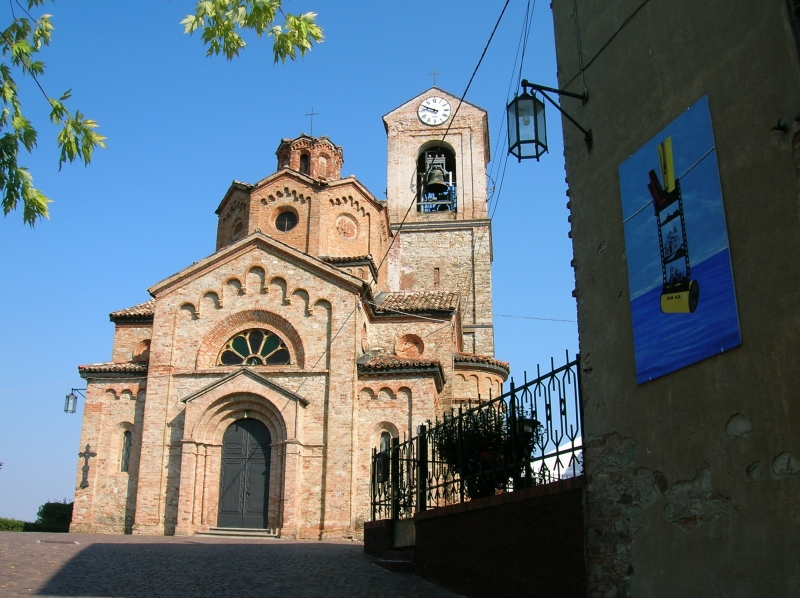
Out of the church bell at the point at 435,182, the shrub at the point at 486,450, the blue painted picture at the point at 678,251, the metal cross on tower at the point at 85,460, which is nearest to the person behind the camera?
the blue painted picture at the point at 678,251

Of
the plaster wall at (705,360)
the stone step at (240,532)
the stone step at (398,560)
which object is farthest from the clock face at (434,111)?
the plaster wall at (705,360)

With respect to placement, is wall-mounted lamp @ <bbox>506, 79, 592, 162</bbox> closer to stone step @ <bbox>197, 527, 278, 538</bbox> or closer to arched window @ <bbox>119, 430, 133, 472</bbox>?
stone step @ <bbox>197, 527, 278, 538</bbox>

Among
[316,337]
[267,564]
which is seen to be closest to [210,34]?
[267,564]

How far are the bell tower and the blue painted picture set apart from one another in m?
23.3

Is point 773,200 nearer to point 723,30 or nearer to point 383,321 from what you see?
point 723,30

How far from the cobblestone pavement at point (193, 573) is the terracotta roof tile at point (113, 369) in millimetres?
8300

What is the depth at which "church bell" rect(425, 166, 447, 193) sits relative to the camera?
1236 inches

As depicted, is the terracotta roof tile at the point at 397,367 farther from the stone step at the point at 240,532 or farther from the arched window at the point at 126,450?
the arched window at the point at 126,450

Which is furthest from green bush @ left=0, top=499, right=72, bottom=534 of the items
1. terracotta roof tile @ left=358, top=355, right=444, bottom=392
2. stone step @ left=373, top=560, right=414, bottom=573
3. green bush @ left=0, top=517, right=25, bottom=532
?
stone step @ left=373, top=560, right=414, bottom=573

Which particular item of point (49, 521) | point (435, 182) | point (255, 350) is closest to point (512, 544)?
point (255, 350)

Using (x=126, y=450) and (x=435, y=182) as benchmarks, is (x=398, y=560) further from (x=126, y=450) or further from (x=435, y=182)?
(x=435, y=182)

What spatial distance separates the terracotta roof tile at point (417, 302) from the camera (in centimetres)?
2492

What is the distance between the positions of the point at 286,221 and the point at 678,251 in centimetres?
2275

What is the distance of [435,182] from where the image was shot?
3111cm
